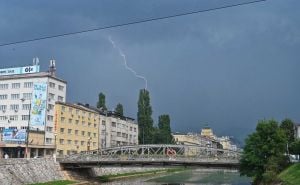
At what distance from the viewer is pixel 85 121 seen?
449ft

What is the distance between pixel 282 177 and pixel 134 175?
64050 mm

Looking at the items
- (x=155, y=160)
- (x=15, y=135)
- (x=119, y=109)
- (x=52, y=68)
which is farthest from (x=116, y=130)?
(x=155, y=160)

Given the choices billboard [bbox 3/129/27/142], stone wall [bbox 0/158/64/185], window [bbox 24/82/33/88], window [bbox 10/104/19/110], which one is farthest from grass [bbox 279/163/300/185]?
window [bbox 10/104/19/110]

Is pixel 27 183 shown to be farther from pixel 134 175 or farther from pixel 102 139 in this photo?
pixel 102 139

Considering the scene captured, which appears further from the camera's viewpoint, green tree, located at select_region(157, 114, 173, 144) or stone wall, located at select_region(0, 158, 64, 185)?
green tree, located at select_region(157, 114, 173, 144)

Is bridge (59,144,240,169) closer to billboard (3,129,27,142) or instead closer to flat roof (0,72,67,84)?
billboard (3,129,27,142)

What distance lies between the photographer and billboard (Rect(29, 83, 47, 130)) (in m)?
120

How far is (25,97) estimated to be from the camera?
122562 millimetres

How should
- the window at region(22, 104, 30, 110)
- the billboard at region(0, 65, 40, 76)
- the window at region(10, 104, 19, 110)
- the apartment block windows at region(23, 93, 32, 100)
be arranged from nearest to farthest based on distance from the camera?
the window at region(22, 104, 30, 110) → the apartment block windows at region(23, 93, 32, 100) → the window at region(10, 104, 19, 110) → the billboard at region(0, 65, 40, 76)

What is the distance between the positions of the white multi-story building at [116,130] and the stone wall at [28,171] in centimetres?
5126

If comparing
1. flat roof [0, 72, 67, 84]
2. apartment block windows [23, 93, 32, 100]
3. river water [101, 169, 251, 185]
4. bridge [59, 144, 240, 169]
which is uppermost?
flat roof [0, 72, 67, 84]

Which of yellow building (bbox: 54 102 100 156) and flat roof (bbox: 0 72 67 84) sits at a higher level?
flat roof (bbox: 0 72 67 84)

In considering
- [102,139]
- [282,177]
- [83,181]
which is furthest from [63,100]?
[282,177]

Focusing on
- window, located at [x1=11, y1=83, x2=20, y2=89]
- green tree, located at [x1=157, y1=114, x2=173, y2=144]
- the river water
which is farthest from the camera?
green tree, located at [x1=157, y1=114, x2=173, y2=144]
